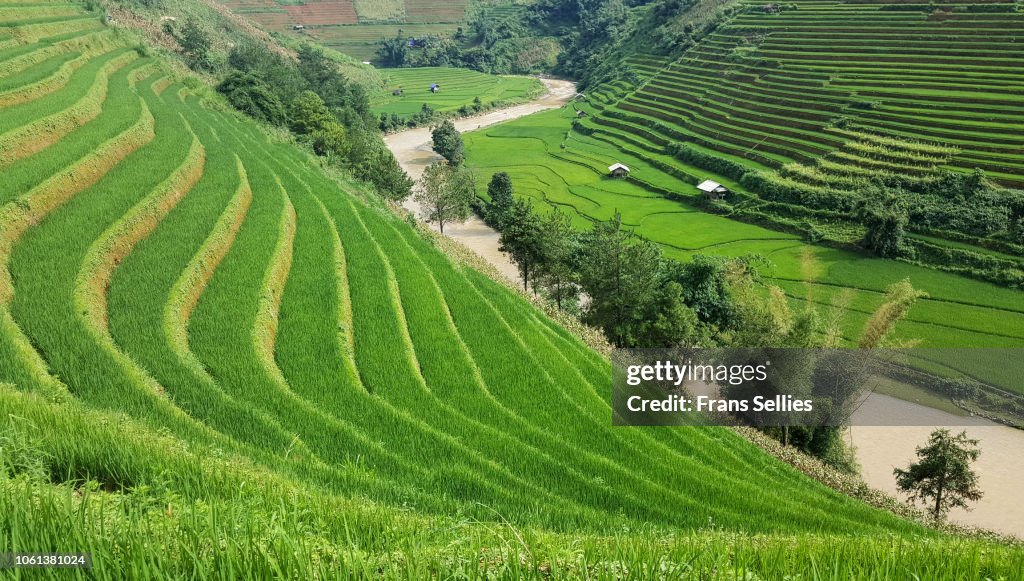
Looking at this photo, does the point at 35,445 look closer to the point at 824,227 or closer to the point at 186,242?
the point at 186,242

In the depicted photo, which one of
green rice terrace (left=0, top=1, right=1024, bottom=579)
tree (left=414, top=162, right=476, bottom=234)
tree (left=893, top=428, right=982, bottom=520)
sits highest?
tree (left=414, top=162, right=476, bottom=234)

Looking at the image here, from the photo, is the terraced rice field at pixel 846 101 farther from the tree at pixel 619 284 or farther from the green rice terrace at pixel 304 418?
the green rice terrace at pixel 304 418

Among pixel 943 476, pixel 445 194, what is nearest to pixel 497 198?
pixel 445 194

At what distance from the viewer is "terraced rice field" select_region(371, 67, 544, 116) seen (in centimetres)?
7475

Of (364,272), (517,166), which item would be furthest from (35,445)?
(517,166)

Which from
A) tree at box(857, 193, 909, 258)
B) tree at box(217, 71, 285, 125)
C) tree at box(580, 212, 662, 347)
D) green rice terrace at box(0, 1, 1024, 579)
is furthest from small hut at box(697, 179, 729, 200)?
tree at box(217, 71, 285, 125)

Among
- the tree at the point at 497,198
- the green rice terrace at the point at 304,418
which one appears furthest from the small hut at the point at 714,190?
the green rice terrace at the point at 304,418

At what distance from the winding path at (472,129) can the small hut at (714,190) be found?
13.8 m

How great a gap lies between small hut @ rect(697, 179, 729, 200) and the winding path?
13817mm

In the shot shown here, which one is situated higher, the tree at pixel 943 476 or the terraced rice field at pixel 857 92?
the terraced rice field at pixel 857 92

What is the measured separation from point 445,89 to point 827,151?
59943 mm

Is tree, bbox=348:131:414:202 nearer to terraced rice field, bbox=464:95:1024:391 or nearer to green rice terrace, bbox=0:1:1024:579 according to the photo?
terraced rice field, bbox=464:95:1024:391

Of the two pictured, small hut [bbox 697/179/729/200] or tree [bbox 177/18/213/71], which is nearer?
small hut [bbox 697/179/729/200]

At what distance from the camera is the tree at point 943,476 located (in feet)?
46.2
